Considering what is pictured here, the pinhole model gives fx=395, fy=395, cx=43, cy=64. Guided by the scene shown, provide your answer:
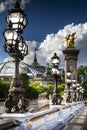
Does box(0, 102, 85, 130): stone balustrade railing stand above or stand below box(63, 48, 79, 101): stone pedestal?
below

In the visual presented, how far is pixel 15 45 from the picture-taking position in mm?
16203

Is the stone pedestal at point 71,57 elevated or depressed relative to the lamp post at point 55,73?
elevated

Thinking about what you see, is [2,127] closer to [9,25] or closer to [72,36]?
[9,25]

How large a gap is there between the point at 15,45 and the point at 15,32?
531 millimetres

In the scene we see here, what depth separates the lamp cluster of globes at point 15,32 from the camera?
16188mm

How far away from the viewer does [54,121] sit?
918 inches

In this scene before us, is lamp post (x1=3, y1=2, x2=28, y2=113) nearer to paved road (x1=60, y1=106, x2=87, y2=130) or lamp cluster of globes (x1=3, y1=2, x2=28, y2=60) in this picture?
lamp cluster of globes (x1=3, y1=2, x2=28, y2=60)

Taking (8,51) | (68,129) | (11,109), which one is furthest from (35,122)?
(68,129)

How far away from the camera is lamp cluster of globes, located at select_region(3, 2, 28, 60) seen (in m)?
16.2

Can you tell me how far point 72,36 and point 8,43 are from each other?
408 ft

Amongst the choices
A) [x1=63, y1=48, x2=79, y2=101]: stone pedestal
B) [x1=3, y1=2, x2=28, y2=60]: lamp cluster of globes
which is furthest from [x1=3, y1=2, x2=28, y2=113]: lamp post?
[x1=63, y1=48, x2=79, y2=101]: stone pedestal

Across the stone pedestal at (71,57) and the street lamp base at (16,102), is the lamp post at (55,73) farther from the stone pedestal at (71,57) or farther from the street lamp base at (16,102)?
the stone pedestal at (71,57)

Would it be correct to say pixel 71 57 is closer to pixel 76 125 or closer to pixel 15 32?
pixel 76 125

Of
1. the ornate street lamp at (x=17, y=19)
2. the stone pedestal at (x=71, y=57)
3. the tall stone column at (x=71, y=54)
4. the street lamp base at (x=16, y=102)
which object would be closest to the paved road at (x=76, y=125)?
the street lamp base at (x=16, y=102)
